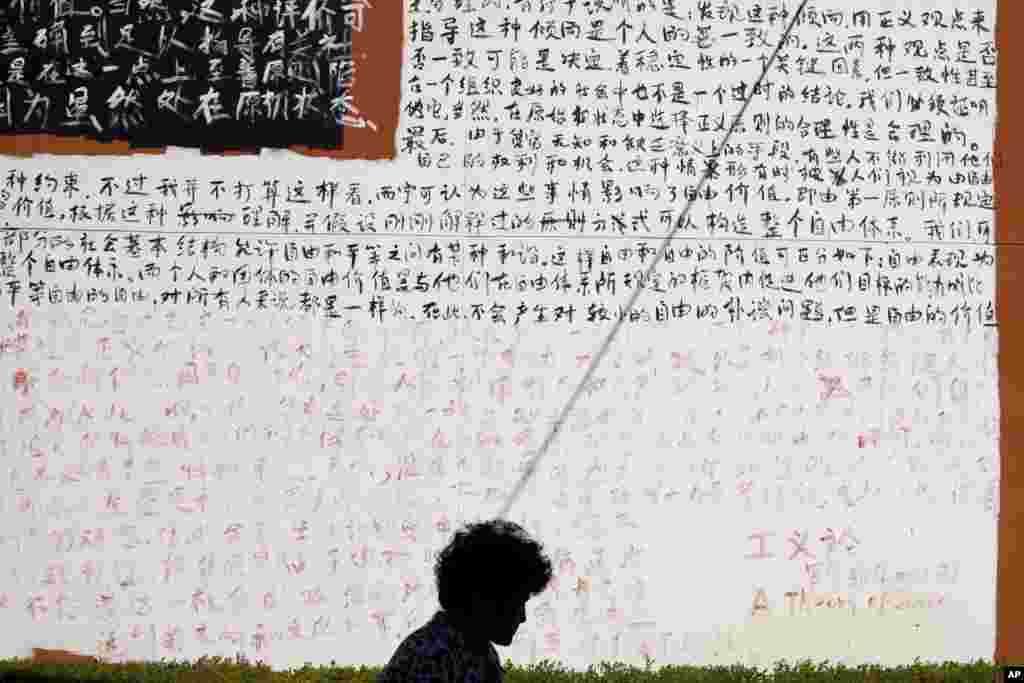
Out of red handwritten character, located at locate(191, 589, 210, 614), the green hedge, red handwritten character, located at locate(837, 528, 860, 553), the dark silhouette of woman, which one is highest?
the dark silhouette of woman

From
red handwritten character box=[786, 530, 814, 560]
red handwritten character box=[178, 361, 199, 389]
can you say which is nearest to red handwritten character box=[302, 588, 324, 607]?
red handwritten character box=[178, 361, 199, 389]

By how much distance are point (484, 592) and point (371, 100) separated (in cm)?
339

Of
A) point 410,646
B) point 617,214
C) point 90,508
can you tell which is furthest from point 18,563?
point 410,646

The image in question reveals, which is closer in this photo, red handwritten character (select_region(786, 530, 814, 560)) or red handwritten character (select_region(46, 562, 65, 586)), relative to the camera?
red handwritten character (select_region(46, 562, 65, 586))

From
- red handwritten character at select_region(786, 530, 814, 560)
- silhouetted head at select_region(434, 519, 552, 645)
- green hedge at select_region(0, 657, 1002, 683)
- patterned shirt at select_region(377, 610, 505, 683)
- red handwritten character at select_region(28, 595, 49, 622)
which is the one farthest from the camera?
red handwritten character at select_region(786, 530, 814, 560)

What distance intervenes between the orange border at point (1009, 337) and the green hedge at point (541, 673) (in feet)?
0.87

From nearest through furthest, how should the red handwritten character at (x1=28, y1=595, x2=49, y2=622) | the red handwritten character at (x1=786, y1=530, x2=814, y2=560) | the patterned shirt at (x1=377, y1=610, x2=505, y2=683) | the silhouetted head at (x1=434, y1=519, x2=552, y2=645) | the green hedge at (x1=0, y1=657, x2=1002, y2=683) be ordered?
the patterned shirt at (x1=377, y1=610, x2=505, y2=683) → the silhouetted head at (x1=434, y1=519, x2=552, y2=645) → the green hedge at (x1=0, y1=657, x2=1002, y2=683) → the red handwritten character at (x1=28, y1=595, x2=49, y2=622) → the red handwritten character at (x1=786, y1=530, x2=814, y2=560)

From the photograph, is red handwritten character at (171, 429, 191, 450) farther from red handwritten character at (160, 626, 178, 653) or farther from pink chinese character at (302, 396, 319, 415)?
red handwritten character at (160, 626, 178, 653)

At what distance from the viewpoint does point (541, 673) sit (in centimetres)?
608

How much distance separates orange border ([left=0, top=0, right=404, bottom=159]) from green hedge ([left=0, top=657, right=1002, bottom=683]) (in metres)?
2.17

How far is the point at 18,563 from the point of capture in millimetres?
Result: 6113

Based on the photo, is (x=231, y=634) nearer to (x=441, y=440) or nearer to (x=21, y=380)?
(x=441, y=440)

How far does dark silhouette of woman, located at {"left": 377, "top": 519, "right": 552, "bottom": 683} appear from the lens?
10.7ft

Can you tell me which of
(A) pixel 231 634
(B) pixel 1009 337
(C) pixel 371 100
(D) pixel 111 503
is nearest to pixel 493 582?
(A) pixel 231 634
